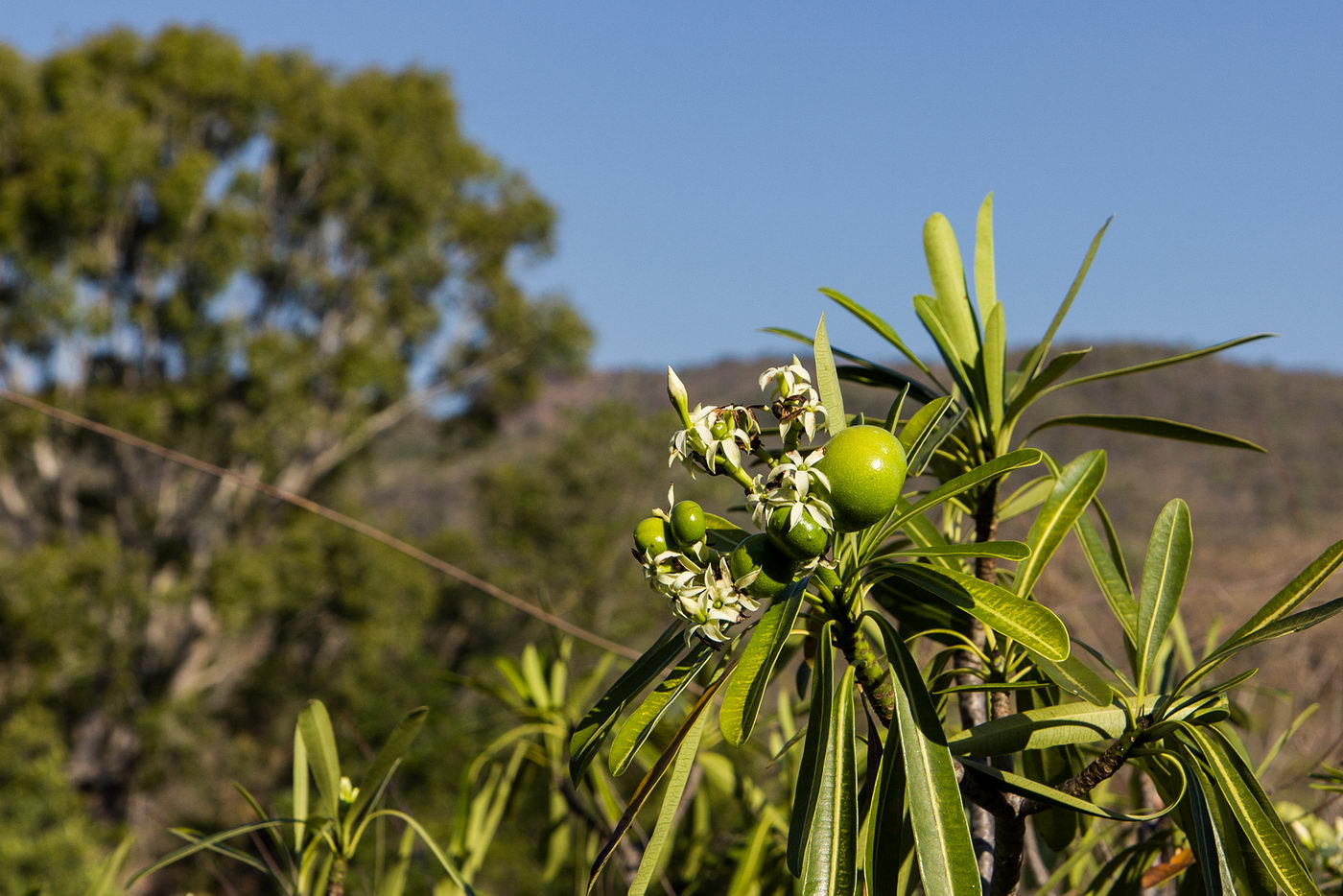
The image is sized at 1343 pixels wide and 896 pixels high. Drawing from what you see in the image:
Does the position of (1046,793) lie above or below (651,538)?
below

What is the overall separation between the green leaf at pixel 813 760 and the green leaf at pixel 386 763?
15.3 inches

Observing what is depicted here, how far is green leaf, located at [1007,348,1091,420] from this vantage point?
83cm

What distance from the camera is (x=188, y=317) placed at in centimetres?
1010

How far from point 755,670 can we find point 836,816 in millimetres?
99

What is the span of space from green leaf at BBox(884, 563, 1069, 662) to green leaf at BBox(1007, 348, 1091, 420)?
27cm

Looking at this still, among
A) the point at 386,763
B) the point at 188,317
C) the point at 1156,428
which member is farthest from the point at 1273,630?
the point at 188,317

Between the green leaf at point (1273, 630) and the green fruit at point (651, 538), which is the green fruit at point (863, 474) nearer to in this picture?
the green fruit at point (651, 538)

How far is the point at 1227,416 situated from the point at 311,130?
19940mm

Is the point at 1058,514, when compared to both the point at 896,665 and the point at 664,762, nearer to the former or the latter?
the point at 896,665

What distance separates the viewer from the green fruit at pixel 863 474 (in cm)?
59

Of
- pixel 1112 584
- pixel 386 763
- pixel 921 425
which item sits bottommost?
pixel 386 763

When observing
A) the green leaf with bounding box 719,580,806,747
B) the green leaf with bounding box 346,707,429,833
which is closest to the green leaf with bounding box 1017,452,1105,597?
the green leaf with bounding box 719,580,806,747

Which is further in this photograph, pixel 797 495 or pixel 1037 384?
pixel 1037 384

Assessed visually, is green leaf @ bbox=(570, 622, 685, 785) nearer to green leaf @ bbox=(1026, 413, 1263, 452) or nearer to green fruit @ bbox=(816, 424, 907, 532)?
green fruit @ bbox=(816, 424, 907, 532)
